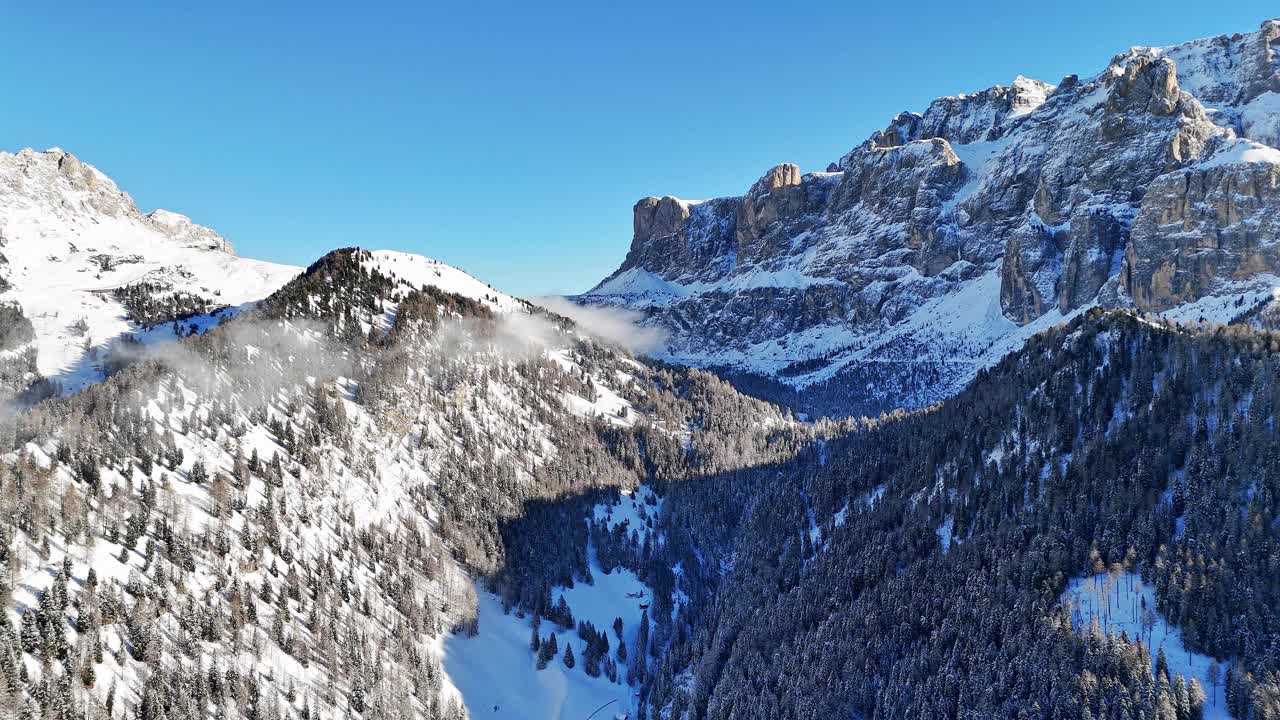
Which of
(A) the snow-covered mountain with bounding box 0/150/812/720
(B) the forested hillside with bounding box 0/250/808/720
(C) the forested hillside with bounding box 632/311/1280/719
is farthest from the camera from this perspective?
(C) the forested hillside with bounding box 632/311/1280/719

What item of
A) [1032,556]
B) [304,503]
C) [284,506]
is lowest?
[1032,556]

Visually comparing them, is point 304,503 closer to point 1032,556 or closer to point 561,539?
point 561,539

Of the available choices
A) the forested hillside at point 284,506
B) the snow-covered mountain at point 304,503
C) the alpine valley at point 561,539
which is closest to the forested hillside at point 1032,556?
the alpine valley at point 561,539

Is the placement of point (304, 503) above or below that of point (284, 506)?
below

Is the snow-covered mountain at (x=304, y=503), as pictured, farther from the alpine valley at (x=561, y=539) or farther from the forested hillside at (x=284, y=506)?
the alpine valley at (x=561, y=539)

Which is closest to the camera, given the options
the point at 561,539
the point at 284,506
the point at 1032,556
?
the point at 1032,556

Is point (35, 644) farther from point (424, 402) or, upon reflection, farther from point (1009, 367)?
point (1009, 367)

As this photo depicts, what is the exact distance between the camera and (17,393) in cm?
10362

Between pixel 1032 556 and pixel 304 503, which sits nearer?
pixel 1032 556

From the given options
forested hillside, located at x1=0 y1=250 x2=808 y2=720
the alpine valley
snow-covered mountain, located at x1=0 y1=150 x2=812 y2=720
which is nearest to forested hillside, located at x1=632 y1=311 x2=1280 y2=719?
the alpine valley

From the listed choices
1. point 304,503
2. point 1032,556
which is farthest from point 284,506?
point 1032,556

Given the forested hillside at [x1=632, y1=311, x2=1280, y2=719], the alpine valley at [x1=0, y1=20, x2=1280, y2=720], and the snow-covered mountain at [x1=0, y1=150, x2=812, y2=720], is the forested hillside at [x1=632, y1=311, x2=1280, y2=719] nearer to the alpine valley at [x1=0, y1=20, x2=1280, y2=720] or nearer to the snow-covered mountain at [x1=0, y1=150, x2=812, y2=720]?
the alpine valley at [x1=0, y1=20, x2=1280, y2=720]

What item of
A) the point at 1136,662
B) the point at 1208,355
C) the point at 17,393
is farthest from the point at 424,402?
the point at 1208,355

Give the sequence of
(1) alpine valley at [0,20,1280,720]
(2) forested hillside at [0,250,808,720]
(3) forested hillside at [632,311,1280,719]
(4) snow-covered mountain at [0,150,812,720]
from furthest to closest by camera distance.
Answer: (3) forested hillside at [632,311,1280,719]
(1) alpine valley at [0,20,1280,720]
(4) snow-covered mountain at [0,150,812,720]
(2) forested hillside at [0,250,808,720]
